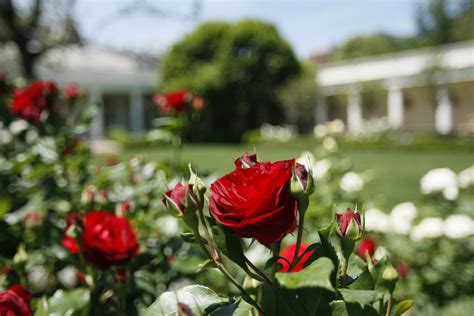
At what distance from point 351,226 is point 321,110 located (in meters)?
22.9

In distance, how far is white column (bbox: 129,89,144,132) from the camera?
2517 cm

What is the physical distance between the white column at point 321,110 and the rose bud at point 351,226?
22371mm

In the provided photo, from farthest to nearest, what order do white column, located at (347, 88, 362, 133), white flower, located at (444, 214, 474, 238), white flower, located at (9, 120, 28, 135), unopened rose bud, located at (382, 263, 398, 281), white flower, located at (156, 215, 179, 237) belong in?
white column, located at (347, 88, 362, 133), white flower, located at (444, 214, 474, 238), white flower, located at (9, 120, 28, 135), white flower, located at (156, 215, 179, 237), unopened rose bud, located at (382, 263, 398, 281)

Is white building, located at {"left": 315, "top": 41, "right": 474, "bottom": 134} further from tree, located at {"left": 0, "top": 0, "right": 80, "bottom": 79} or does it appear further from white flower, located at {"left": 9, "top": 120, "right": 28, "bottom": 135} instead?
white flower, located at {"left": 9, "top": 120, "right": 28, "bottom": 135}

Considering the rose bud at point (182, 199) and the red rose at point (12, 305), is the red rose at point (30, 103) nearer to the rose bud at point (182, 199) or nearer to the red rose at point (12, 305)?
the red rose at point (12, 305)

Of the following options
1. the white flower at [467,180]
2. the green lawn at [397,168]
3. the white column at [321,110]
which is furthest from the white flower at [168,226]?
the white column at [321,110]

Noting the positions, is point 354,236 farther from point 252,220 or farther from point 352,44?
point 352,44

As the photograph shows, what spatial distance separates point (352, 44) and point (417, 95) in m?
22.2

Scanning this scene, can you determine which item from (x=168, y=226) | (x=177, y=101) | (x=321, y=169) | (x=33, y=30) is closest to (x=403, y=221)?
(x=321, y=169)

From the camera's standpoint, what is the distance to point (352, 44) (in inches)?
1715

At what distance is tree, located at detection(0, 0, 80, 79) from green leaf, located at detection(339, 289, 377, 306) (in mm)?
3430

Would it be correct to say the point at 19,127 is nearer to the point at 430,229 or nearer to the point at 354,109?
the point at 430,229

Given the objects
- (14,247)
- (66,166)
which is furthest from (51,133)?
(14,247)

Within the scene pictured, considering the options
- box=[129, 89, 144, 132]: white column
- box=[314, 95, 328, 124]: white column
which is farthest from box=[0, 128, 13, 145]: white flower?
box=[129, 89, 144, 132]: white column
